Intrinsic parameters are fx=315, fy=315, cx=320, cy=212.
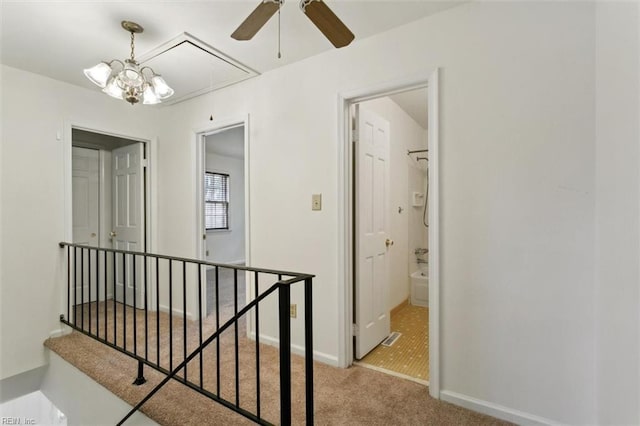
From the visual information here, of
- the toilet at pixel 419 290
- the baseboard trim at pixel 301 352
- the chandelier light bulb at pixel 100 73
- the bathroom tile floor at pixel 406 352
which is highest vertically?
the chandelier light bulb at pixel 100 73

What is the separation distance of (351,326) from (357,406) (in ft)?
2.05

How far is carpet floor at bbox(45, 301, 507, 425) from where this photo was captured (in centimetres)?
183

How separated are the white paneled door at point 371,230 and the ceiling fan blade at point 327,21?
3.20 feet

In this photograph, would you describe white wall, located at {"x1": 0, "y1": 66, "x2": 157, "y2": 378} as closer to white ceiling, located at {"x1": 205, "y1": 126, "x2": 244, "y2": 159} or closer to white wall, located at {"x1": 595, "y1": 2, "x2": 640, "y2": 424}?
white ceiling, located at {"x1": 205, "y1": 126, "x2": 244, "y2": 159}

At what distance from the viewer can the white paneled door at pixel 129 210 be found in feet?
12.3

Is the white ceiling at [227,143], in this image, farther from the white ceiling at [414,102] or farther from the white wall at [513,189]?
the white wall at [513,189]

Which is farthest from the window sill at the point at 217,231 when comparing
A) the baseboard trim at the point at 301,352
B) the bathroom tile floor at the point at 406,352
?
the bathroom tile floor at the point at 406,352

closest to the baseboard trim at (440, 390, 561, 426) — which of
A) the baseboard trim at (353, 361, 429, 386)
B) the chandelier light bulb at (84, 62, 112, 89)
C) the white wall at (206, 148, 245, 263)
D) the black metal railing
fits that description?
the baseboard trim at (353, 361, 429, 386)

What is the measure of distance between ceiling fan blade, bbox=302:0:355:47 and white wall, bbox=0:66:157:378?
9.54 feet

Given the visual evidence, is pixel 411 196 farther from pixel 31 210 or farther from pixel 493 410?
pixel 31 210

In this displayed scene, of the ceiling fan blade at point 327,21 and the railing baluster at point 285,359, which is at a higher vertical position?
the ceiling fan blade at point 327,21

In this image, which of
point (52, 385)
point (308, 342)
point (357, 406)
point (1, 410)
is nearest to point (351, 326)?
point (357, 406)

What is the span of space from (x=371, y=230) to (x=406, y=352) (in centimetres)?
109

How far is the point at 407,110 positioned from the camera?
4090 millimetres
